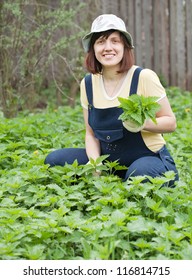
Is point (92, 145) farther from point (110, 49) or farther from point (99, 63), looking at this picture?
point (110, 49)

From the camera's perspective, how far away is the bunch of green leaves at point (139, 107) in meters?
3.80

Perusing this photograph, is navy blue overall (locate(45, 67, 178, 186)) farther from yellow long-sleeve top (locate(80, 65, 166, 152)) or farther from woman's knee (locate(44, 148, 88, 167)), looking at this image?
woman's knee (locate(44, 148, 88, 167))

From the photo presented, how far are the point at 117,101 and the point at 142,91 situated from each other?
0.18m

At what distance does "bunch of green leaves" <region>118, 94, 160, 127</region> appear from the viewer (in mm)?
3803

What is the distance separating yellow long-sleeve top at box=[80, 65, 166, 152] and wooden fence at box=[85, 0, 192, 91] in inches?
224

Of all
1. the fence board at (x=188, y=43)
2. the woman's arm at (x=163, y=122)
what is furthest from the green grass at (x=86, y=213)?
the fence board at (x=188, y=43)

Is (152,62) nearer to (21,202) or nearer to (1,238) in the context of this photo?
(21,202)

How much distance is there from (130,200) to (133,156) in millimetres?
502

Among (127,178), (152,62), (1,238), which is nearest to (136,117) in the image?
(127,178)

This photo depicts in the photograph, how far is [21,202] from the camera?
3.92m

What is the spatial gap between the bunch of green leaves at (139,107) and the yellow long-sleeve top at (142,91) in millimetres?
298

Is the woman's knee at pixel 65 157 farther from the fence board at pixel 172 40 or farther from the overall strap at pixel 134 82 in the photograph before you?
the fence board at pixel 172 40

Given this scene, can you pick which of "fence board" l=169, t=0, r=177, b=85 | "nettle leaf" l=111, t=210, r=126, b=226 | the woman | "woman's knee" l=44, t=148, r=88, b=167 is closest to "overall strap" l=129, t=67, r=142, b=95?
the woman
